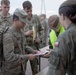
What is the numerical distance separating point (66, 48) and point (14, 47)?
1.10 meters

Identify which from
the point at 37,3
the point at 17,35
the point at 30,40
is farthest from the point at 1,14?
the point at 37,3

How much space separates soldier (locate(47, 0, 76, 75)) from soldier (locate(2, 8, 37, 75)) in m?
0.94

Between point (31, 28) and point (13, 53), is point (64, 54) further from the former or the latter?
point (31, 28)

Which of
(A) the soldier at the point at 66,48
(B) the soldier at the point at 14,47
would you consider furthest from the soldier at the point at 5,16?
(A) the soldier at the point at 66,48

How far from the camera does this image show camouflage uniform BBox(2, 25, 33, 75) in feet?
6.87

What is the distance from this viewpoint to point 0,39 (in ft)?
6.99

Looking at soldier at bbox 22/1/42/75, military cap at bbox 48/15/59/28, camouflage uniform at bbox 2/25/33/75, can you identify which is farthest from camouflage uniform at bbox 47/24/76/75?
soldier at bbox 22/1/42/75

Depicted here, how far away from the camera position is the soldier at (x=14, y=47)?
210 centimetres

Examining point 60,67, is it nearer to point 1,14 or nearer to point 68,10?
point 68,10

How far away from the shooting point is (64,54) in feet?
3.91

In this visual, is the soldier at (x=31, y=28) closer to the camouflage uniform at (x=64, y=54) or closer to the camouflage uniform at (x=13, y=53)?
the camouflage uniform at (x=13, y=53)

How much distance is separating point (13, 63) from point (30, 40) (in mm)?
983

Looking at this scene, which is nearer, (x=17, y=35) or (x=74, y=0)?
(x=74, y=0)

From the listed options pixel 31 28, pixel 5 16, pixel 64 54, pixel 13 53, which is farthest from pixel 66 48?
pixel 5 16
